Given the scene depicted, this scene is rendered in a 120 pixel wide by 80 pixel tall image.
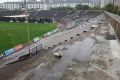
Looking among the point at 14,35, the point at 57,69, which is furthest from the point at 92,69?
the point at 14,35

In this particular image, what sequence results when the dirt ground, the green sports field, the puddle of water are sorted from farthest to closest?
the green sports field → the puddle of water → the dirt ground

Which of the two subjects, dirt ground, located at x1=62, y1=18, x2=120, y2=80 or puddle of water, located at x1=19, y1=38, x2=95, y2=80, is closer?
dirt ground, located at x1=62, y1=18, x2=120, y2=80

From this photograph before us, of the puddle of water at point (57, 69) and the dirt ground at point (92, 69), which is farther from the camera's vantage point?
the puddle of water at point (57, 69)

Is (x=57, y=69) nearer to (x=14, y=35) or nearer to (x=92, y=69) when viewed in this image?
(x=92, y=69)

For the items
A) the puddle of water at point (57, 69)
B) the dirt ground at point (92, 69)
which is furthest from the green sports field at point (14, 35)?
the dirt ground at point (92, 69)

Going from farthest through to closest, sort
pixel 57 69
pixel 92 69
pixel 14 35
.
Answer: pixel 14 35 → pixel 57 69 → pixel 92 69

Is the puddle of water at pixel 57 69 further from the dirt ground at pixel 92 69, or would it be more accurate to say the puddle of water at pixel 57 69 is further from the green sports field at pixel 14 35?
the green sports field at pixel 14 35

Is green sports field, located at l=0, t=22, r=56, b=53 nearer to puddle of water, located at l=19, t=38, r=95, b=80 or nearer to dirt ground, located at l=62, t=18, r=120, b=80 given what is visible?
puddle of water, located at l=19, t=38, r=95, b=80

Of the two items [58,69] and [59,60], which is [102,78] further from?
[59,60]

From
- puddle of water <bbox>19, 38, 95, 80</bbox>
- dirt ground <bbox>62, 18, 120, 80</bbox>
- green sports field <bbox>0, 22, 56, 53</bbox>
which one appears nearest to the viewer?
dirt ground <bbox>62, 18, 120, 80</bbox>

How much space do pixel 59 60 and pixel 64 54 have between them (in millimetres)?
2051

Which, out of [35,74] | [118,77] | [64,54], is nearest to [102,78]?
[118,77]

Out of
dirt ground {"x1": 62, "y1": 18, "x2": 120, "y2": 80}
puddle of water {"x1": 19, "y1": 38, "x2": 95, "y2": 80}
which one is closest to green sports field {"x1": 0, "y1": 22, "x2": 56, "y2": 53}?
puddle of water {"x1": 19, "y1": 38, "x2": 95, "y2": 80}

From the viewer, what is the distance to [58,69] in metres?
12.5
